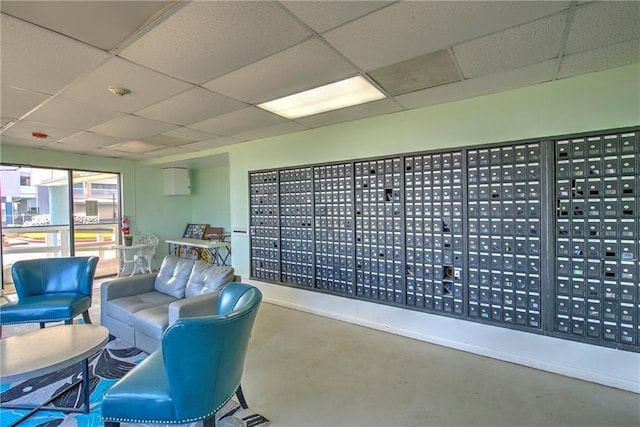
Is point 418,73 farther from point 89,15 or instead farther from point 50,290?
point 50,290

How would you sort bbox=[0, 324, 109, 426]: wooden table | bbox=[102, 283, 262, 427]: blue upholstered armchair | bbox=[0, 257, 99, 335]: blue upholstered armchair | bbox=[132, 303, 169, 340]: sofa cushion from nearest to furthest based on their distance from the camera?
bbox=[102, 283, 262, 427]: blue upholstered armchair, bbox=[0, 324, 109, 426]: wooden table, bbox=[132, 303, 169, 340]: sofa cushion, bbox=[0, 257, 99, 335]: blue upholstered armchair

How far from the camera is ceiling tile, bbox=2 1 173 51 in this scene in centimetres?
148

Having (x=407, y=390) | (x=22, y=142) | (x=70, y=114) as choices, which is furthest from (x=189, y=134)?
(x=407, y=390)

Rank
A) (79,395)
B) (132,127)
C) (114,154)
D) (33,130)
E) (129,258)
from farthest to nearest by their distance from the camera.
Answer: (129,258), (114,154), (33,130), (132,127), (79,395)

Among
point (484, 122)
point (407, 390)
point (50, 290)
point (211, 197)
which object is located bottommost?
point (407, 390)

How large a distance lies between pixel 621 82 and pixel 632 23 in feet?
2.29

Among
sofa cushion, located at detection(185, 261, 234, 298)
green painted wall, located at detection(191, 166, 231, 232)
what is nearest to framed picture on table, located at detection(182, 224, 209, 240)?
green painted wall, located at detection(191, 166, 231, 232)

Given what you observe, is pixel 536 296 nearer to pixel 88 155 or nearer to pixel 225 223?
pixel 225 223

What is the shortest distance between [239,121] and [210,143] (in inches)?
54.4

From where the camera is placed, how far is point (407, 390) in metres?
2.25

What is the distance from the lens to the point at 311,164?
12.8 feet

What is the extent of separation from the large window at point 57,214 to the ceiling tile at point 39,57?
3.50 metres

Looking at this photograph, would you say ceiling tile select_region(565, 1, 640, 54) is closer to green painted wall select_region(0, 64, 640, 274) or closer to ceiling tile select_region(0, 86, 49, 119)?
green painted wall select_region(0, 64, 640, 274)

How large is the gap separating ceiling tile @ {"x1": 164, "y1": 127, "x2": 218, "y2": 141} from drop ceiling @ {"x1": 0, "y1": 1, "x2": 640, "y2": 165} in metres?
0.70
